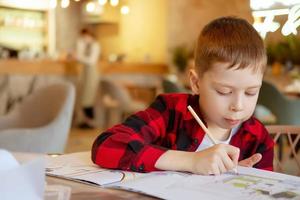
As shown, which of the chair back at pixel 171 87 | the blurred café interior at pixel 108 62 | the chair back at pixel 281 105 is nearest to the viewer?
the blurred café interior at pixel 108 62

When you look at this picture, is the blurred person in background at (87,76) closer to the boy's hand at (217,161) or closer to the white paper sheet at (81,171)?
the white paper sheet at (81,171)

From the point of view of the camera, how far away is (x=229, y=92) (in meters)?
0.93

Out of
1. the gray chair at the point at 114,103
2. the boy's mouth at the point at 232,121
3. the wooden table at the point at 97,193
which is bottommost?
the gray chair at the point at 114,103

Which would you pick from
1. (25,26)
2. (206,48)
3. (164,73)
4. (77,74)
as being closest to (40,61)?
(77,74)

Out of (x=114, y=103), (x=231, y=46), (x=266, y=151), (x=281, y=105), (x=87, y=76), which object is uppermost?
(x=231, y=46)

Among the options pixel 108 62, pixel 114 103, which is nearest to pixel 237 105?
pixel 114 103

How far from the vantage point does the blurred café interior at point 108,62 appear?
246 centimetres

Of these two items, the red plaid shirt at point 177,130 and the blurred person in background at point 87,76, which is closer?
the red plaid shirt at point 177,130

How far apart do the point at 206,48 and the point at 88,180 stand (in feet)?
1.27

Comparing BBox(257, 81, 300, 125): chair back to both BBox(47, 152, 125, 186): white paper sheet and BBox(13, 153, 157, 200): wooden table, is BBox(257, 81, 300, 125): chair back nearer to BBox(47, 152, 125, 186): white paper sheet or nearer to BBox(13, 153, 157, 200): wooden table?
BBox(47, 152, 125, 186): white paper sheet

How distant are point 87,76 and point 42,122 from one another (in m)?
3.59

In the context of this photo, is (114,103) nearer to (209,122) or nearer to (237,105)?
(209,122)

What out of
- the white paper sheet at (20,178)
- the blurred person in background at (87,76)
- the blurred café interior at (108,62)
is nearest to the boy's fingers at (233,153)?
the white paper sheet at (20,178)

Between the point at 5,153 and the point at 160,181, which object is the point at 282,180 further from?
the point at 5,153
